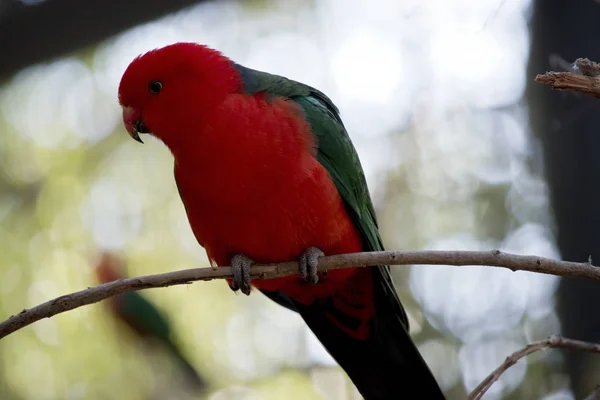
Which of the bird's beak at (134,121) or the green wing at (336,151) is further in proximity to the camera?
the bird's beak at (134,121)

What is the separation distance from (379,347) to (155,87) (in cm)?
176

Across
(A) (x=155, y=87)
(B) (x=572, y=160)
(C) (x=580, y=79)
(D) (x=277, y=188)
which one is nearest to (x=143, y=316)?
(A) (x=155, y=87)

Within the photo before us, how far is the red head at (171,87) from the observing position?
315 cm

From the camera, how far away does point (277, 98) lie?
3.19 m

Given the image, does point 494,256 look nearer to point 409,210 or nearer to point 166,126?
point 166,126

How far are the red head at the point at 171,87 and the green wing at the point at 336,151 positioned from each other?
5.5 inches

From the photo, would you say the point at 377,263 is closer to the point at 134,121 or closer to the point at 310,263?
the point at 310,263

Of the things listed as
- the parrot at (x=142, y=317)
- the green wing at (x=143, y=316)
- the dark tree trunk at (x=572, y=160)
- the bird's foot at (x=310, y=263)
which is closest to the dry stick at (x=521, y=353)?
the bird's foot at (x=310, y=263)

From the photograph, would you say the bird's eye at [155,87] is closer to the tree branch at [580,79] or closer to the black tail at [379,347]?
the black tail at [379,347]

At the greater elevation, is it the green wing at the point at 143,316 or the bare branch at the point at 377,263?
the bare branch at the point at 377,263

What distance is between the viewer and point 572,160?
13.4 ft

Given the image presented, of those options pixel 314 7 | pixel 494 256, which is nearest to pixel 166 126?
pixel 494 256

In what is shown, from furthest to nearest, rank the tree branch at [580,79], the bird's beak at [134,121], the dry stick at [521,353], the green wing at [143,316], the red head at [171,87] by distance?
1. the green wing at [143,316]
2. the bird's beak at [134,121]
3. the red head at [171,87]
4. the dry stick at [521,353]
5. the tree branch at [580,79]

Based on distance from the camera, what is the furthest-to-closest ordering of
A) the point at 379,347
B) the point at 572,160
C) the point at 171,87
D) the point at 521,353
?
1. the point at 572,160
2. the point at 379,347
3. the point at 171,87
4. the point at 521,353
